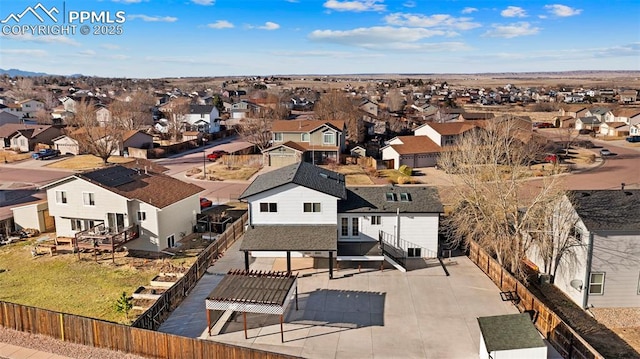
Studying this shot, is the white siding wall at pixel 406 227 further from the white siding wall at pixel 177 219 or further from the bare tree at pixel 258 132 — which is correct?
the bare tree at pixel 258 132

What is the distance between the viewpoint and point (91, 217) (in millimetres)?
34844

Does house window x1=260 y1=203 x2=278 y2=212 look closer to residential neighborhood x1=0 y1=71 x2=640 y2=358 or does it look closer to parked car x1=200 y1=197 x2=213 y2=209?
residential neighborhood x1=0 y1=71 x2=640 y2=358

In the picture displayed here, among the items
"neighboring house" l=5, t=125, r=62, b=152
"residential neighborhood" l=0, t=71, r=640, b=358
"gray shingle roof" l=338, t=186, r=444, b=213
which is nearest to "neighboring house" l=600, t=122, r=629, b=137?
"residential neighborhood" l=0, t=71, r=640, b=358

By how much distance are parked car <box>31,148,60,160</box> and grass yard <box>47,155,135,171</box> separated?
12.4 ft

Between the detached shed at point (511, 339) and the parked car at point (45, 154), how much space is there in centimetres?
7604

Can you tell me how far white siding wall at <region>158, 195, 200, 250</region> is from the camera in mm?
34688

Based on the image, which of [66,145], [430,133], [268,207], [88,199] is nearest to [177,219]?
[88,199]

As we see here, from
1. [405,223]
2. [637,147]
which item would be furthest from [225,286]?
[637,147]

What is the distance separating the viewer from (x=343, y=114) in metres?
91.9

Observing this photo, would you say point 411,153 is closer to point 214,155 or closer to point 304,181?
point 214,155

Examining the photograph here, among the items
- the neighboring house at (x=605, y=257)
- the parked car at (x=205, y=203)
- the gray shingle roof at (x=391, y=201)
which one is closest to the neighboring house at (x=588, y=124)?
the gray shingle roof at (x=391, y=201)

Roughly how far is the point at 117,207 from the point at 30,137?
60.5m

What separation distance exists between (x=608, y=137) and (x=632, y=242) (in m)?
83.1

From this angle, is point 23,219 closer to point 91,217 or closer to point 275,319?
point 91,217
